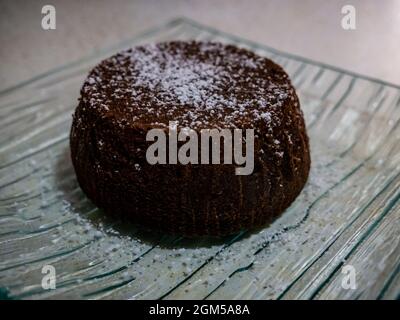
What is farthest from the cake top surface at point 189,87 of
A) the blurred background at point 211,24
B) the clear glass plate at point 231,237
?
the blurred background at point 211,24

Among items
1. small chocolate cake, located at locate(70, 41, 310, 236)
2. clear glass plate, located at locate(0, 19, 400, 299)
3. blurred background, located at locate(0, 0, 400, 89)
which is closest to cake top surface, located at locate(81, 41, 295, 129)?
small chocolate cake, located at locate(70, 41, 310, 236)

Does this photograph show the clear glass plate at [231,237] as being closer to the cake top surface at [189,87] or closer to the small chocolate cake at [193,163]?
the small chocolate cake at [193,163]

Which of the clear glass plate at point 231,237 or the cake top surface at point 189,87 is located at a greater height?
the cake top surface at point 189,87

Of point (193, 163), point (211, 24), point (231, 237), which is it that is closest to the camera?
point (193, 163)

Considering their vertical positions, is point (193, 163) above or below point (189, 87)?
below

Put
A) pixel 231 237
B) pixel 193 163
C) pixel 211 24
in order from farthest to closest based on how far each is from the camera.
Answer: pixel 211 24, pixel 231 237, pixel 193 163

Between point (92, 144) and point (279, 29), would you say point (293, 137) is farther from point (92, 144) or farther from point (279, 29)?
point (279, 29)

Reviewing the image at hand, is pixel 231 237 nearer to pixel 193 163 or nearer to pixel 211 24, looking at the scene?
pixel 193 163

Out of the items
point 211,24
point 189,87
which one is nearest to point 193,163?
point 189,87
